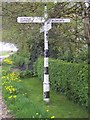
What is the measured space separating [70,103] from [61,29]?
4382mm

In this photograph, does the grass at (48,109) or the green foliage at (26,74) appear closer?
the grass at (48,109)

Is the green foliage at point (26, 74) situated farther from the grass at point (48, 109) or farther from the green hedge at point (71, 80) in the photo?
the grass at point (48, 109)

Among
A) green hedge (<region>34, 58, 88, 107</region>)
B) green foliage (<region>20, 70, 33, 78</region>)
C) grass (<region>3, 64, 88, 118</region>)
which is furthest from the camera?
green foliage (<region>20, 70, 33, 78</region>)

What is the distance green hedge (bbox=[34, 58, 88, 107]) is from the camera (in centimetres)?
884

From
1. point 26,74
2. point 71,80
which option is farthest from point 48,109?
point 26,74

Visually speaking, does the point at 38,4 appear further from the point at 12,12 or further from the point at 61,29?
the point at 61,29

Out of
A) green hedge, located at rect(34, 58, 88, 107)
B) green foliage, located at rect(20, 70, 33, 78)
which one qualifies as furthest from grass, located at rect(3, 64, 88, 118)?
green foliage, located at rect(20, 70, 33, 78)

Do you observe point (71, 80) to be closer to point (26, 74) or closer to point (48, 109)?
point (48, 109)

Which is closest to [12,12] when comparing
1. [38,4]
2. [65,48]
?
[38,4]

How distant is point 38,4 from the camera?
1052 centimetres

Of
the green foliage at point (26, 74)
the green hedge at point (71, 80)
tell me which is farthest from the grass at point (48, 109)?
the green foliage at point (26, 74)

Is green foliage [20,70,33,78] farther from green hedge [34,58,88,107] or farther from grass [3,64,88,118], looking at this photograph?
grass [3,64,88,118]

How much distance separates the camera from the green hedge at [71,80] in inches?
348

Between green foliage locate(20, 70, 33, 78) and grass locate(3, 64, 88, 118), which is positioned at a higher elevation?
grass locate(3, 64, 88, 118)
